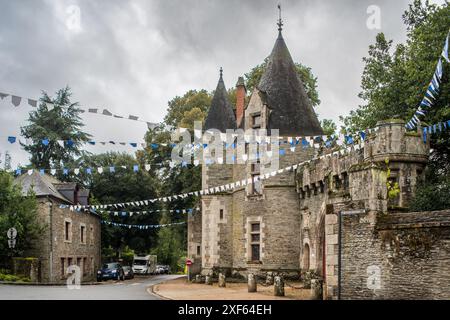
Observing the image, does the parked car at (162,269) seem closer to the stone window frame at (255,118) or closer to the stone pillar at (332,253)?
the stone window frame at (255,118)

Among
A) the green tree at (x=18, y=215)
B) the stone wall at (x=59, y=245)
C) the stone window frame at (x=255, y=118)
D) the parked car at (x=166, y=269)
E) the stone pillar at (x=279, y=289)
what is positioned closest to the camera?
the stone pillar at (x=279, y=289)

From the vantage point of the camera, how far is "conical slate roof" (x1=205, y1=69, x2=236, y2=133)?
30.7 meters

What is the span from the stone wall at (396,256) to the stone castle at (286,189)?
1.59 ft

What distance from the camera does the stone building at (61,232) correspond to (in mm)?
30203

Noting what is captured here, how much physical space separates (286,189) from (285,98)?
4.23m

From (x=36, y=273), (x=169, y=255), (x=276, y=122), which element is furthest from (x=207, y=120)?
(x=169, y=255)

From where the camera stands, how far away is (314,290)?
17000mm

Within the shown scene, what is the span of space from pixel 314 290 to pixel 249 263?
9810 millimetres

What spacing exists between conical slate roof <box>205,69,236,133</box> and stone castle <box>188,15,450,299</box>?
0.05 meters

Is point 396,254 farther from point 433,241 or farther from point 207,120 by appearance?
point 207,120

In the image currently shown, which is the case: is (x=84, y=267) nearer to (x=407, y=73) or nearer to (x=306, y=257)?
(x=306, y=257)

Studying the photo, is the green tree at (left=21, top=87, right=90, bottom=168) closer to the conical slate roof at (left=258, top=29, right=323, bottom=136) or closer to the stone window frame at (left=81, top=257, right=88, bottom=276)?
the stone window frame at (left=81, top=257, right=88, bottom=276)

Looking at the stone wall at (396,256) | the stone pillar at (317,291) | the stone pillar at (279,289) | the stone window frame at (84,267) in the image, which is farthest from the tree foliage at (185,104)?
the stone wall at (396,256)

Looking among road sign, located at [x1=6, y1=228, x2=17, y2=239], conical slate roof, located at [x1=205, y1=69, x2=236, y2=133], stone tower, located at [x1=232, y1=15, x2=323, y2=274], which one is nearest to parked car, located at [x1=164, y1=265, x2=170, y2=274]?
conical slate roof, located at [x1=205, y1=69, x2=236, y2=133]
